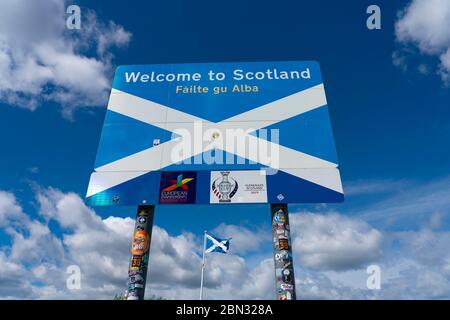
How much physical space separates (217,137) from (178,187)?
2.25 m

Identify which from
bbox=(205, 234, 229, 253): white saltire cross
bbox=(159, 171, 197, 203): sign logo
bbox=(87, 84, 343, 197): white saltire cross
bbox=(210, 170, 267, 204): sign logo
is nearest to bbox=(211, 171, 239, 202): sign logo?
bbox=(210, 170, 267, 204): sign logo

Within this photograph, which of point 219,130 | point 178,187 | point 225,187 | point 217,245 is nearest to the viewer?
point 225,187

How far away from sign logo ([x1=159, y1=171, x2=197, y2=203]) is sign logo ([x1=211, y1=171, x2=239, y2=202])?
0.71 meters

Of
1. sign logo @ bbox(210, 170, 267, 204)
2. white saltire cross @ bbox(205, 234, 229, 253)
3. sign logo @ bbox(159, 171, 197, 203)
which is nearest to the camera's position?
sign logo @ bbox(210, 170, 267, 204)

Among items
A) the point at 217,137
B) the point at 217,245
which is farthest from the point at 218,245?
the point at 217,137

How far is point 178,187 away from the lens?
968 cm

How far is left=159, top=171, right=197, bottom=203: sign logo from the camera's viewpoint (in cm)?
952

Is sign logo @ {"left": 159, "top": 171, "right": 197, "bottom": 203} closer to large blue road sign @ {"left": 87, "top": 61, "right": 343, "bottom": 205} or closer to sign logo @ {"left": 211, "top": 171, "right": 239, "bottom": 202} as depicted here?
large blue road sign @ {"left": 87, "top": 61, "right": 343, "bottom": 205}

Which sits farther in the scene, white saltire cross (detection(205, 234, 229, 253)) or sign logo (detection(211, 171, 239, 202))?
white saltire cross (detection(205, 234, 229, 253))

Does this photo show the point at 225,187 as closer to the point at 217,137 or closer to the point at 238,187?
the point at 238,187

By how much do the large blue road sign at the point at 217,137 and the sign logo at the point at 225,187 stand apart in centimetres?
3
